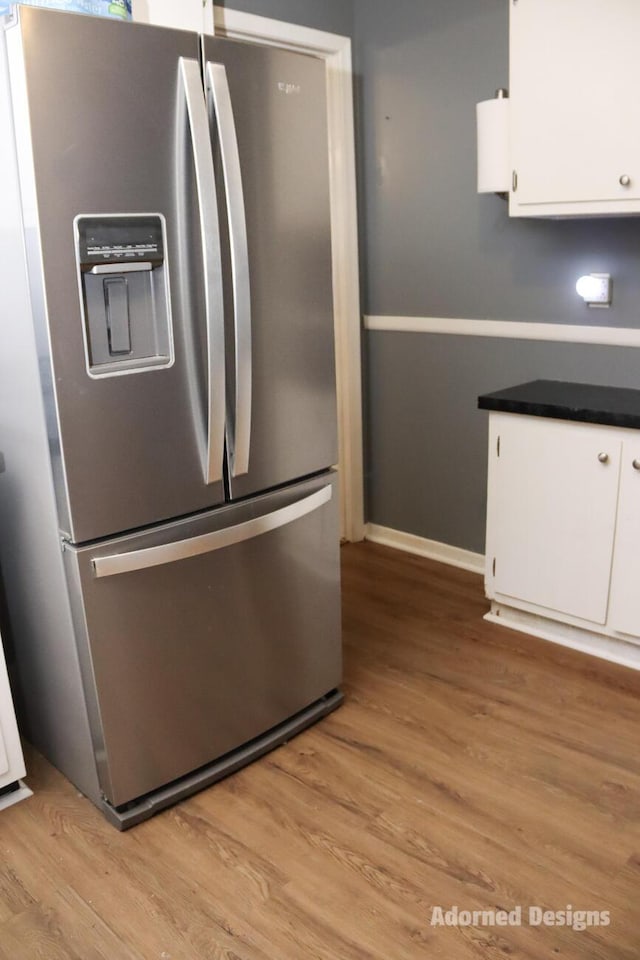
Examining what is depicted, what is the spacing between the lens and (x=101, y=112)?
1693 millimetres

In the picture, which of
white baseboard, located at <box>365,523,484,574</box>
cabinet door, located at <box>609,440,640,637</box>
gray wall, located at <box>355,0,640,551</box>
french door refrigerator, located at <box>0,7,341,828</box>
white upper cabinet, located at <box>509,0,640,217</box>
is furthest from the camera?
white baseboard, located at <box>365,523,484,574</box>

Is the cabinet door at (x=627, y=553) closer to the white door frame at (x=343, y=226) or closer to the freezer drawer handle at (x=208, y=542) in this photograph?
the freezer drawer handle at (x=208, y=542)

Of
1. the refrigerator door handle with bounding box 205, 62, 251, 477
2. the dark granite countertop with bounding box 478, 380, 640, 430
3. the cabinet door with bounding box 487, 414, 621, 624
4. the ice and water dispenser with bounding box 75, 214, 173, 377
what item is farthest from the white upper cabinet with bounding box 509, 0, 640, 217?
the ice and water dispenser with bounding box 75, 214, 173, 377

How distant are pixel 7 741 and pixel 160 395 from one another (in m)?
1.01

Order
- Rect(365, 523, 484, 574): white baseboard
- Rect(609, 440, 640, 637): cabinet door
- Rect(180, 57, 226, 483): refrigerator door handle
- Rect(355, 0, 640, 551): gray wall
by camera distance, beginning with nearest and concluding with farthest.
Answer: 1. Rect(180, 57, 226, 483): refrigerator door handle
2. Rect(609, 440, 640, 637): cabinet door
3. Rect(355, 0, 640, 551): gray wall
4. Rect(365, 523, 484, 574): white baseboard

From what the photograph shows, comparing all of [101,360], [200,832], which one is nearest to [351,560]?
[200,832]

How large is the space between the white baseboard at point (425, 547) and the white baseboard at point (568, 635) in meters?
0.41

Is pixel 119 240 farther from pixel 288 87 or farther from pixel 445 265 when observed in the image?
pixel 445 265

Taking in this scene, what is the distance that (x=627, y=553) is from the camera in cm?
259

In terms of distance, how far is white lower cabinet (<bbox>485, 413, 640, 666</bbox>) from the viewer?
8.45 ft

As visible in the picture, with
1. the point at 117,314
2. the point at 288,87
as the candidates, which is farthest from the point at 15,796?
the point at 288,87

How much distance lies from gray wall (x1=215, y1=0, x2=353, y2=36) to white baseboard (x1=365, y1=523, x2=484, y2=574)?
2.12 m

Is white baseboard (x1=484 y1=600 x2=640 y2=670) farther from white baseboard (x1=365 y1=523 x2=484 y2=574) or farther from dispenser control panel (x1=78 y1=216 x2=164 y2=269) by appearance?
dispenser control panel (x1=78 y1=216 x2=164 y2=269)

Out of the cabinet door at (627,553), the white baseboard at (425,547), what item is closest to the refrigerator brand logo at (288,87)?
the cabinet door at (627,553)
